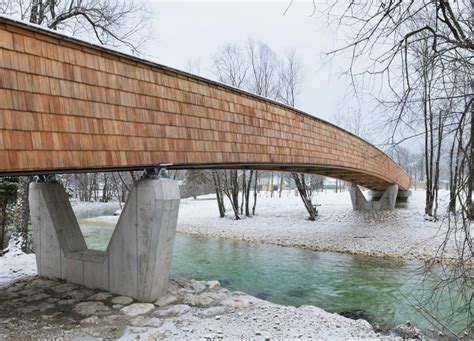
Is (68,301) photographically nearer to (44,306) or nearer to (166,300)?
(44,306)

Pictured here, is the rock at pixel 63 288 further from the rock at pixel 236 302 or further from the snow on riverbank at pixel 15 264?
the rock at pixel 236 302

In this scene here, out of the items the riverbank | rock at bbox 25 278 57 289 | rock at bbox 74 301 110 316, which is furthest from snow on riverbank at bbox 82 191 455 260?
rock at bbox 25 278 57 289

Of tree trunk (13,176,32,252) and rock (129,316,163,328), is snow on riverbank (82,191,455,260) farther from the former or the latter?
tree trunk (13,176,32,252)

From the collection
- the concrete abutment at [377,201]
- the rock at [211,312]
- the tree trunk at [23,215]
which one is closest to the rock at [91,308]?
the rock at [211,312]

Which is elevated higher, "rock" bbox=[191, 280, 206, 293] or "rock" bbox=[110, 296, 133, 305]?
"rock" bbox=[110, 296, 133, 305]

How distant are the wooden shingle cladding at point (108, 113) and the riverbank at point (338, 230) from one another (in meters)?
5.12

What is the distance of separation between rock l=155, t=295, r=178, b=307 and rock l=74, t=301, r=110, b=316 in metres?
0.59

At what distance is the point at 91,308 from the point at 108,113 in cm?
229

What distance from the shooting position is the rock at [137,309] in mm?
4516

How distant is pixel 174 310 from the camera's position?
4625 mm

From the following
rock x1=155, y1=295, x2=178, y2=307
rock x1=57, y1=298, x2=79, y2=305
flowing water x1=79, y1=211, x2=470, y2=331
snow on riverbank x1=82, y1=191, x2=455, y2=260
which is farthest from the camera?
snow on riverbank x1=82, y1=191, x2=455, y2=260

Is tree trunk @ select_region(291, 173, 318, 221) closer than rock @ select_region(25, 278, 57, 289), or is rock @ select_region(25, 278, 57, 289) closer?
rock @ select_region(25, 278, 57, 289)

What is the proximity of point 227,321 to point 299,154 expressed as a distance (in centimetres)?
483

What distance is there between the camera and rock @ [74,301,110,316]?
4543mm
